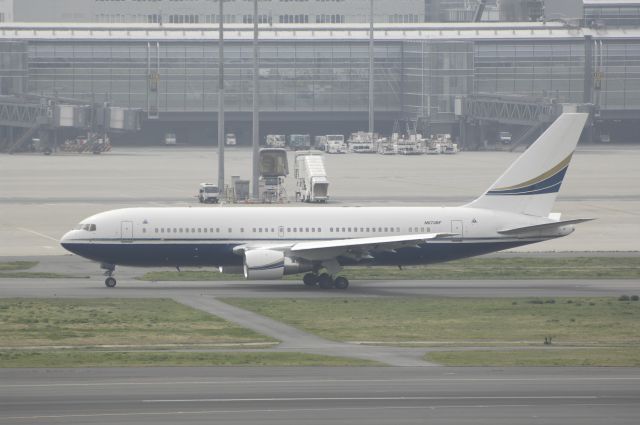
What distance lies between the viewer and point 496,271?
7031 cm

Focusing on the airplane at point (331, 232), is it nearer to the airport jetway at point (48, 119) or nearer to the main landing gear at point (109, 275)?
the main landing gear at point (109, 275)

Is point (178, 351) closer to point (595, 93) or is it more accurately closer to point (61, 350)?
point (61, 350)

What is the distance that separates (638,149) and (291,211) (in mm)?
125328

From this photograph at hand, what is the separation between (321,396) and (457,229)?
96.3ft

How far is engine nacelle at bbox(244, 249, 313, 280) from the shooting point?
61.7 m

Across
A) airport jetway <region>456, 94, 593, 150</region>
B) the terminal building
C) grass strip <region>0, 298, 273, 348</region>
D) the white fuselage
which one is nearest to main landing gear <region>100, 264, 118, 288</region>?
the white fuselage

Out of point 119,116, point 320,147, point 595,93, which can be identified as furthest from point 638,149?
point 119,116

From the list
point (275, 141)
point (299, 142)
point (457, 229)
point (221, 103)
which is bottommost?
point (457, 229)

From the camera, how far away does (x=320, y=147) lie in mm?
191125

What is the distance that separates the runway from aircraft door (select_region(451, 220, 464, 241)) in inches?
937

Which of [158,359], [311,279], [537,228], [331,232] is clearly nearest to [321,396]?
[158,359]

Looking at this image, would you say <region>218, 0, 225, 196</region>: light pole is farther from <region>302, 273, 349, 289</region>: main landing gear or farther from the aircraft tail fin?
the aircraft tail fin

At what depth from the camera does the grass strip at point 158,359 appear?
136ft

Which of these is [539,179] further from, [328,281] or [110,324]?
[110,324]
